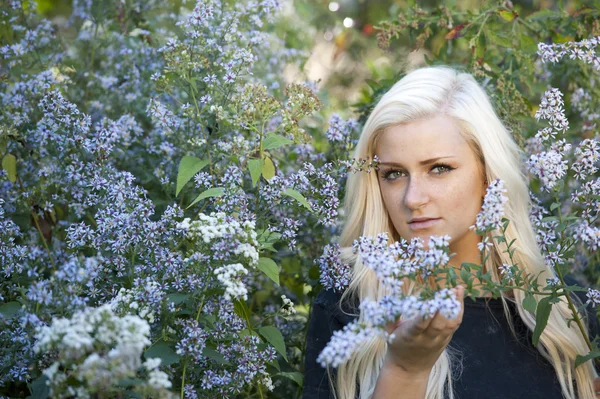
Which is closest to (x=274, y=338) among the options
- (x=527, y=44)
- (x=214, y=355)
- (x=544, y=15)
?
(x=214, y=355)

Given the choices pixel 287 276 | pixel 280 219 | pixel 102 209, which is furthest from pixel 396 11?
pixel 102 209

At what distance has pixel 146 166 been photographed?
3.16 m

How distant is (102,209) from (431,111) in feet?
4.01

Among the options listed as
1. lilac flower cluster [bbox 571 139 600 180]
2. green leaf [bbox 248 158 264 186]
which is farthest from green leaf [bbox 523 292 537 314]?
green leaf [bbox 248 158 264 186]

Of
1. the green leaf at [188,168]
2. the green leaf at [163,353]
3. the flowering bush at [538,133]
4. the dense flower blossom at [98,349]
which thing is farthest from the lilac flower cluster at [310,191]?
the dense flower blossom at [98,349]

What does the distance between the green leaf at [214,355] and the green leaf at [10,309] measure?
1.94ft

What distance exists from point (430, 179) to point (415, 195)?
3.7 inches

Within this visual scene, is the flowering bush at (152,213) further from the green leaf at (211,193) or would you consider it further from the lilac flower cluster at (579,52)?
the lilac flower cluster at (579,52)

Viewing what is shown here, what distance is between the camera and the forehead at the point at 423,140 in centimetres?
261

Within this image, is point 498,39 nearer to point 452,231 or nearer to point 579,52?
point 579,52

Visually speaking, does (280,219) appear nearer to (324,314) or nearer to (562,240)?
(324,314)

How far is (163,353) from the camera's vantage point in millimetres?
2029

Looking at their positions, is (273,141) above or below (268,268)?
above

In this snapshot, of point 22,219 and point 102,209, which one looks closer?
point 102,209
